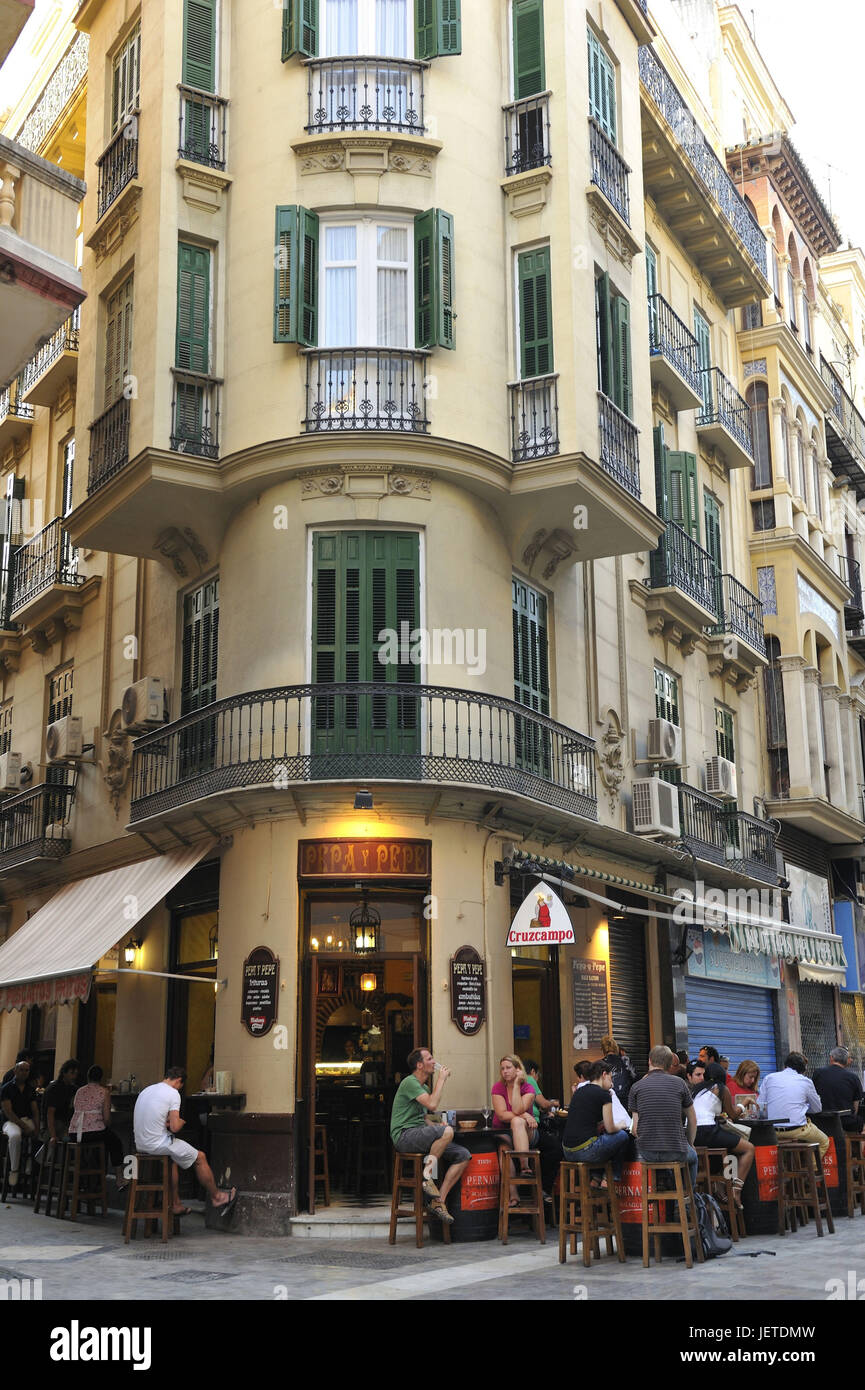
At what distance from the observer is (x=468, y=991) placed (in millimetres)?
15328

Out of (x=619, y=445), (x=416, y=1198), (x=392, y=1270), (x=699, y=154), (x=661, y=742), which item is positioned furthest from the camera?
(x=699, y=154)

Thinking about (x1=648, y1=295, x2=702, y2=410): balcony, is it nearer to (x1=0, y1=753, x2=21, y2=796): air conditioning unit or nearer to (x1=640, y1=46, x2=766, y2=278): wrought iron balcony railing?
(x1=640, y1=46, x2=766, y2=278): wrought iron balcony railing

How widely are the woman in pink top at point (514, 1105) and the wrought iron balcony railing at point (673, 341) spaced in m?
12.2

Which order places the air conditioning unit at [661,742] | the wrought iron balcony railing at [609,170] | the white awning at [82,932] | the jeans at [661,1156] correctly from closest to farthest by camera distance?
1. the jeans at [661,1156]
2. the white awning at [82,932]
3. the wrought iron balcony railing at [609,170]
4. the air conditioning unit at [661,742]

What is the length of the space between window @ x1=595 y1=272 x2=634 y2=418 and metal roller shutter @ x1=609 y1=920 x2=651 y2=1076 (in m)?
7.30

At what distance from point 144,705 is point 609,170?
9408 millimetres

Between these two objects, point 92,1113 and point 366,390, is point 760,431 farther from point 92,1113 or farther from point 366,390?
point 92,1113

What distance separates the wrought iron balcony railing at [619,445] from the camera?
17.4 metres

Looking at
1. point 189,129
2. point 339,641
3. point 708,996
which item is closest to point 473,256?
point 189,129

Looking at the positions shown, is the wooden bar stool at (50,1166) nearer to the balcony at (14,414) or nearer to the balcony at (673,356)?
the balcony at (14,414)

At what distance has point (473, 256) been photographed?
56.0ft

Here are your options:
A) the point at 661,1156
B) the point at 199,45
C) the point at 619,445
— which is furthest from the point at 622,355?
the point at 661,1156

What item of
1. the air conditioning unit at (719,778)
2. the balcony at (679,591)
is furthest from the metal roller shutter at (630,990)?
the balcony at (679,591)

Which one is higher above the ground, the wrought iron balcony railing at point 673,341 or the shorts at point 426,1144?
the wrought iron balcony railing at point 673,341
